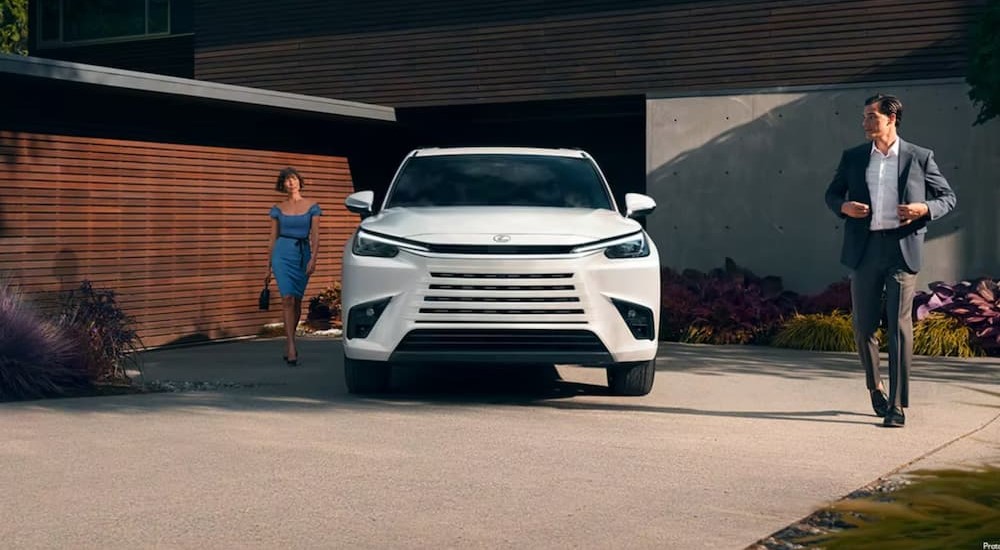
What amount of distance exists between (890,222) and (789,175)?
8921 millimetres

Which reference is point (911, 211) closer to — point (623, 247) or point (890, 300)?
point (890, 300)

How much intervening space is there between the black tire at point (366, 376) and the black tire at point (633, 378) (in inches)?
65.5

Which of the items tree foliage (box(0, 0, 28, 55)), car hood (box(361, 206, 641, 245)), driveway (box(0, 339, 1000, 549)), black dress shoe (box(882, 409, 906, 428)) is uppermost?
tree foliage (box(0, 0, 28, 55))

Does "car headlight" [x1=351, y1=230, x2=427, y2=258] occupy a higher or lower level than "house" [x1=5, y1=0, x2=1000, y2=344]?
lower

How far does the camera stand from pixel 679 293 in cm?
1591

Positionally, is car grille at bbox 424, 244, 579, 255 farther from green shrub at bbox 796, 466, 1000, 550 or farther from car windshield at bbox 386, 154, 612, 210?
green shrub at bbox 796, 466, 1000, 550

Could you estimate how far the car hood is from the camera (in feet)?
29.9

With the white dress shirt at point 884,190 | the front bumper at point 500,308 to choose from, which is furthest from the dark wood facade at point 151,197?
the white dress shirt at point 884,190

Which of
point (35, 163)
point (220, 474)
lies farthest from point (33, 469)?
point (35, 163)

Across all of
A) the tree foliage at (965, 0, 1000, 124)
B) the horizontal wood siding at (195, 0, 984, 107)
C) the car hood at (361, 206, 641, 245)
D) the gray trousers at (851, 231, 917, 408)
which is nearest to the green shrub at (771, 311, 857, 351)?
the tree foliage at (965, 0, 1000, 124)

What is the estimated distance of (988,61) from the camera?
13.8 metres

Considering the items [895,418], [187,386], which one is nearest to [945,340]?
[895,418]

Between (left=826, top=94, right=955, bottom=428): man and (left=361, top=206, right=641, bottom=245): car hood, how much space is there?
166 centimetres

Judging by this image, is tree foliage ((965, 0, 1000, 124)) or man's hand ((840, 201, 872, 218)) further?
tree foliage ((965, 0, 1000, 124))
